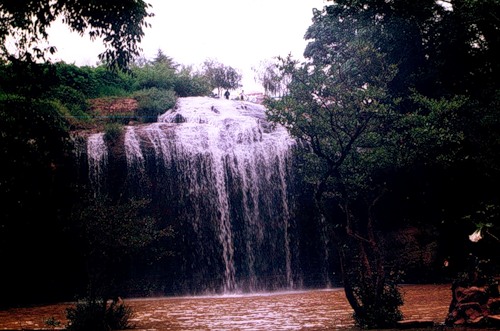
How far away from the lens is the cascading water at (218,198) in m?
22.4

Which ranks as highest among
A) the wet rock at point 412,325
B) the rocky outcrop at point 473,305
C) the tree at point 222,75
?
the tree at point 222,75

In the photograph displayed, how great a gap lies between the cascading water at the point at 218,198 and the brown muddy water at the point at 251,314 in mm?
5644

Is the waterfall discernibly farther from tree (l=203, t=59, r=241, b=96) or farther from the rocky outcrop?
tree (l=203, t=59, r=241, b=96)

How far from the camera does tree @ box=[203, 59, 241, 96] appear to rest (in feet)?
173

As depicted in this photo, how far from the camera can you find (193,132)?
80.6ft

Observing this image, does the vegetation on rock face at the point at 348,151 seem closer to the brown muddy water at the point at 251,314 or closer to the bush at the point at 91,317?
the bush at the point at 91,317

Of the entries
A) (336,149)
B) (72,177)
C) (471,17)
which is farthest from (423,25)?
(72,177)

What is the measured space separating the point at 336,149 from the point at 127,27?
7.16 meters

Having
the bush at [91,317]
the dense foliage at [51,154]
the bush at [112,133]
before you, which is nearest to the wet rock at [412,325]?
the bush at [91,317]

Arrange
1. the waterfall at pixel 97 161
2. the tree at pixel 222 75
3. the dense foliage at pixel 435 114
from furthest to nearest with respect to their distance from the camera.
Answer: the tree at pixel 222 75 < the waterfall at pixel 97 161 < the dense foliage at pixel 435 114

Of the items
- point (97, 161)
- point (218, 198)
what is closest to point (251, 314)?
point (218, 198)

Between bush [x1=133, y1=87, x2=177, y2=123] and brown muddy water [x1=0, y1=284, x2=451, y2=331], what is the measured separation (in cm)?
1451

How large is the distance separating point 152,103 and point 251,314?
66.0ft

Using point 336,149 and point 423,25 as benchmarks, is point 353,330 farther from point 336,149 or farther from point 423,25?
point 423,25
